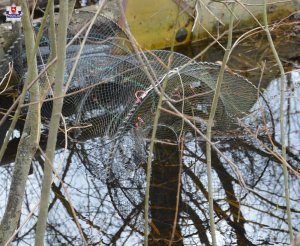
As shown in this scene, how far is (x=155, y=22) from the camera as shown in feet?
28.5

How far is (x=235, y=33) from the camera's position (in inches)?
377

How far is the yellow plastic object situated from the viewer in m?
8.43

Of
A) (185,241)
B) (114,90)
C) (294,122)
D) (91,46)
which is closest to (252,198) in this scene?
(185,241)

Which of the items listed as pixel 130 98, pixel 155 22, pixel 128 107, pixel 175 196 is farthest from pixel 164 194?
pixel 155 22

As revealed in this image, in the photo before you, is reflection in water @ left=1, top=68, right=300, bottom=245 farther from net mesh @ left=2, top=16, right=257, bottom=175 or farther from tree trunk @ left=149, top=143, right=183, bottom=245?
net mesh @ left=2, top=16, right=257, bottom=175

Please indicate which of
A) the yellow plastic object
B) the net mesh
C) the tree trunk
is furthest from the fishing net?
the yellow plastic object

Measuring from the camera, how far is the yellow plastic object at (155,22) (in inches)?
332

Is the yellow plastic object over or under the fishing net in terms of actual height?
over

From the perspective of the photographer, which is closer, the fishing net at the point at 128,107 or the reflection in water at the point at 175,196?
the reflection in water at the point at 175,196

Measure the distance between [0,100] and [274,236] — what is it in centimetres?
385

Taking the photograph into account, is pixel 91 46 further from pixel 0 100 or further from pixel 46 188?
pixel 46 188

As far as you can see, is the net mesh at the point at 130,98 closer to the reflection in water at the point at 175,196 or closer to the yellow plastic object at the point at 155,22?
the reflection in water at the point at 175,196

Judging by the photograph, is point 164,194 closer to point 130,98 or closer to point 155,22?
point 130,98

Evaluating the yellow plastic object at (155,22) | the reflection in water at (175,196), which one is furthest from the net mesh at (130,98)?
the yellow plastic object at (155,22)
